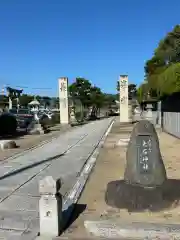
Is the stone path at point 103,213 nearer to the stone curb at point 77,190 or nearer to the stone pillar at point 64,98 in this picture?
the stone curb at point 77,190

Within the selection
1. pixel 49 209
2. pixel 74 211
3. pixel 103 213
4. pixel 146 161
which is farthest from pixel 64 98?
pixel 49 209

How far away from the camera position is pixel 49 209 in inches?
198

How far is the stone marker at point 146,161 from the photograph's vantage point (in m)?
6.25

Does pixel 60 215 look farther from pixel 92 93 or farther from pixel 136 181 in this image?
pixel 92 93

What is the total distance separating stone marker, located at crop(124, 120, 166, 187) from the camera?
6.25m

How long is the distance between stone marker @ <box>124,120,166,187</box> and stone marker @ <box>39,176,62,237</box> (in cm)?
187

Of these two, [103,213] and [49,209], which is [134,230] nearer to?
[103,213]

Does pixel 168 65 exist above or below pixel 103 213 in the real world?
above

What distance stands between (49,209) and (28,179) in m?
3.98

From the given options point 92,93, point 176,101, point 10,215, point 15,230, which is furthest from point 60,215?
point 92,93

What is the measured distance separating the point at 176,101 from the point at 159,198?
46.5 ft

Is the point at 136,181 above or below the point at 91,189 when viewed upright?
above

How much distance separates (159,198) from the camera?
5.93 m

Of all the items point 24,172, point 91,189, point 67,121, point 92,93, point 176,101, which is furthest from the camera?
point 92,93
